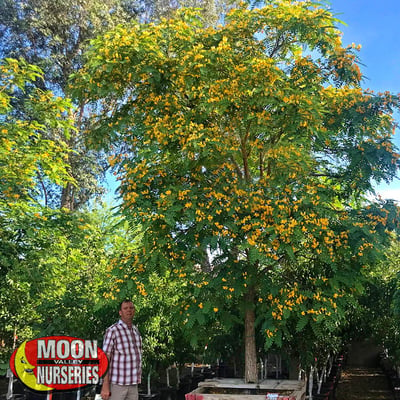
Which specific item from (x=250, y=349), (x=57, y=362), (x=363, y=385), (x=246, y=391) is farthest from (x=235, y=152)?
(x=363, y=385)

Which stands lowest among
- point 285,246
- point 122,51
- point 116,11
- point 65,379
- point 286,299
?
point 65,379

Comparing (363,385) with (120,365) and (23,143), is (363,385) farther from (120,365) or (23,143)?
(23,143)

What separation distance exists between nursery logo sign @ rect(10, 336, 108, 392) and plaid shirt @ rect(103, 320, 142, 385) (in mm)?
1085

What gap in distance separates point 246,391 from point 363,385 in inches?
351

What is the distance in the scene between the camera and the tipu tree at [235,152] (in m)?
6.43

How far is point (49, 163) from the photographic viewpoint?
7531mm

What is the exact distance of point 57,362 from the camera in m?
7.12

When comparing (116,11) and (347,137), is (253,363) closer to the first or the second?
(347,137)

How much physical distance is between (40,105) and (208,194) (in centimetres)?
308

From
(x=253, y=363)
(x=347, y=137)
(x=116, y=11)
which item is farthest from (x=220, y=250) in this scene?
(x=116, y=11)

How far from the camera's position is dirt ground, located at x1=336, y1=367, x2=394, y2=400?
1255 centimetres

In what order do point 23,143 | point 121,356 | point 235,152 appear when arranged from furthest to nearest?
point 23,143 < point 235,152 < point 121,356

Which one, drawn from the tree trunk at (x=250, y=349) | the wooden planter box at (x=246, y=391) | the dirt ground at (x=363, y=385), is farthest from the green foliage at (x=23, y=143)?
the dirt ground at (x=363, y=385)

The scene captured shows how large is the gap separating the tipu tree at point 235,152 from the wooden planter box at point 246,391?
0.35 meters
